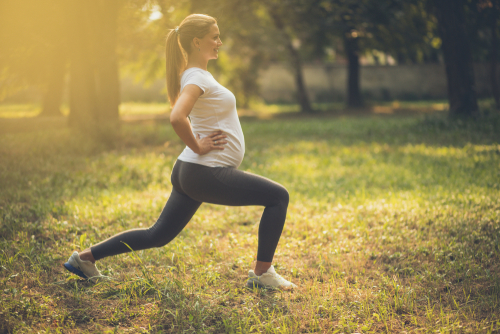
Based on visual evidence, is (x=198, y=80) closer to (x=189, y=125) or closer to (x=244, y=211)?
(x=189, y=125)

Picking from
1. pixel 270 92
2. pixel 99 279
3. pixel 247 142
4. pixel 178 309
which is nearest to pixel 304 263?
pixel 178 309

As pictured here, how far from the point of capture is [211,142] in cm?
308

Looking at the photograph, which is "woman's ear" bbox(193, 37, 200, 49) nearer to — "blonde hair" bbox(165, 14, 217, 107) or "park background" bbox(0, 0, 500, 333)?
"blonde hair" bbox(165, 14, 217, 107)

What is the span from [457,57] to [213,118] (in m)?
12.2

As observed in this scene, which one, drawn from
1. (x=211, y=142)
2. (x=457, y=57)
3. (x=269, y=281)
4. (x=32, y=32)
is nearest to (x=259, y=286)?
(x=269, y=281)

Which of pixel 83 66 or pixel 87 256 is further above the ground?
pixel 83 66

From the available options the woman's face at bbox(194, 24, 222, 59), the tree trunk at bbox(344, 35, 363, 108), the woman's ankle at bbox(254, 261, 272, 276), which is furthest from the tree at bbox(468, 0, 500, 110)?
the woman's ankle at bbox(254, 261, 272, 276)

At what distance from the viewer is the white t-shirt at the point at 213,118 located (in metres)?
3.03

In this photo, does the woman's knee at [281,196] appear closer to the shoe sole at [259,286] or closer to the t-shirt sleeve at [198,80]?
the shoe sole at [259,286]

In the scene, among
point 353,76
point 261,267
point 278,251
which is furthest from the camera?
point 353,76

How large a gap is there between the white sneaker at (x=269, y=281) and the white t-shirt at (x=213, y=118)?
929mm

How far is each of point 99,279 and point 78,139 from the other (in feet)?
23.0

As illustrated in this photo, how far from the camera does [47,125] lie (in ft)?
48.0

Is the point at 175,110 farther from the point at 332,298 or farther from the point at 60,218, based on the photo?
the point at 60,218
